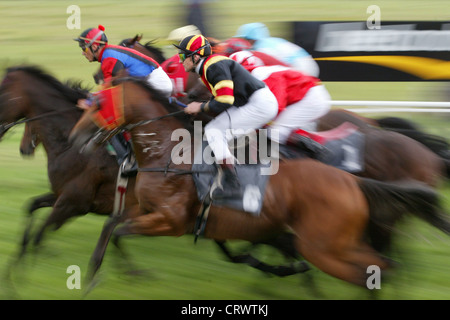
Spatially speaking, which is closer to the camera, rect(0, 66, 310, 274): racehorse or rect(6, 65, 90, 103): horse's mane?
rect(0, 66, 310, 274): racehorse

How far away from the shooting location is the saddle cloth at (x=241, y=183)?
163 inches

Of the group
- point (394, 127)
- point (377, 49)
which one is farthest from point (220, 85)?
point (377, 49)

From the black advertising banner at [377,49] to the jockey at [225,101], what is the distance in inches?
158

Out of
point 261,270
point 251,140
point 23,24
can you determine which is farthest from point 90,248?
point 23,24

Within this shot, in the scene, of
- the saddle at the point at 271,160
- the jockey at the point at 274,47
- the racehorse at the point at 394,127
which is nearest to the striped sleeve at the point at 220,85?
the saddle at the point at 271,160

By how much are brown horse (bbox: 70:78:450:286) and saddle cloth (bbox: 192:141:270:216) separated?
0.06 meters

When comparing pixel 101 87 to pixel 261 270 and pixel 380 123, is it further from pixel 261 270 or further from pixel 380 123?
pixel 380 123

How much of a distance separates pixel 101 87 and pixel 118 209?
39.9 inches

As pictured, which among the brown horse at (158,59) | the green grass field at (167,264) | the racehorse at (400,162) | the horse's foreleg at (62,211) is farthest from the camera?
the brown horse at (158,59)

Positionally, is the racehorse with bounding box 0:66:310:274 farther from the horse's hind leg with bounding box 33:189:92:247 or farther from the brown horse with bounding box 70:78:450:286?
the brown horse with bounding box 70:78:450:286

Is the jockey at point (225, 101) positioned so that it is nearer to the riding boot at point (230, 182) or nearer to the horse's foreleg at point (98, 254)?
the riding boot at point (230, 182)

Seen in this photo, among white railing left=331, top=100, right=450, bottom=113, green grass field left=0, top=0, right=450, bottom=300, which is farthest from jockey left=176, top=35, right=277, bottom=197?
white railing left=331, top=100, right=450, bottom=113

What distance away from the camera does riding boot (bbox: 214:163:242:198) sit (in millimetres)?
4203

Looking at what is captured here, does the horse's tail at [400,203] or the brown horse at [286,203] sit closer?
the brown horse at [286,203]
